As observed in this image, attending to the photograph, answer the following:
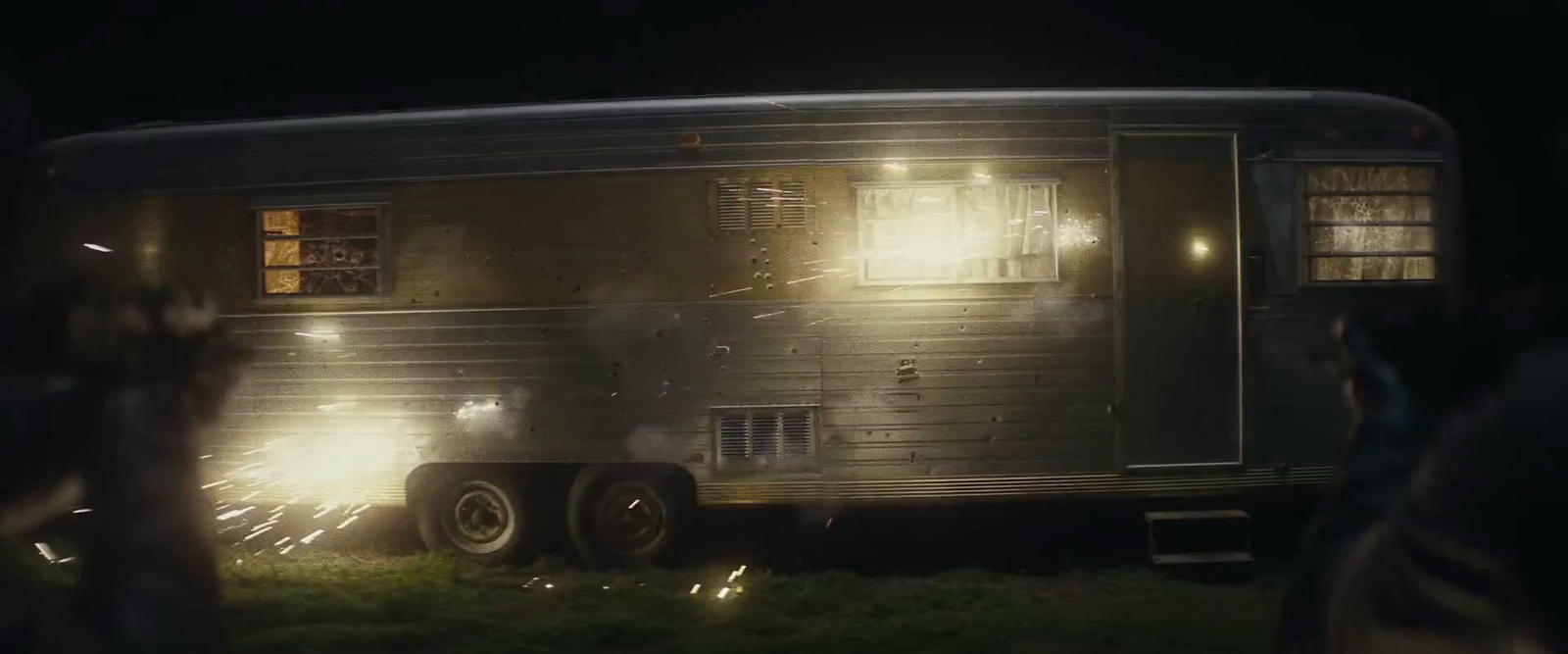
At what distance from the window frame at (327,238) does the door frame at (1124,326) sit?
4784 millimetres

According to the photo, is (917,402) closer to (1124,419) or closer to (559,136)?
(1124,419)

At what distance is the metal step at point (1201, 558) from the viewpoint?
8.38 metres

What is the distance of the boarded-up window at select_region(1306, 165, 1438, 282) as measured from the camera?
8609 millimetres

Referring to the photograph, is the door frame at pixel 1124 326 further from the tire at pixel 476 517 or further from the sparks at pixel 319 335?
the sparks at pixel 319 335

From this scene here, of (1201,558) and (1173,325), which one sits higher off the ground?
(1173,325)

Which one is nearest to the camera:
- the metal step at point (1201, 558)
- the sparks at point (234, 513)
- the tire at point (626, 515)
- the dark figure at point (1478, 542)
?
the dark figure at point (1478, 542)

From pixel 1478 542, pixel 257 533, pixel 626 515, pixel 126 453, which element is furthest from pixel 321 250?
pixel 1478 542

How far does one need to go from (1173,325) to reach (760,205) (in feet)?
9.10

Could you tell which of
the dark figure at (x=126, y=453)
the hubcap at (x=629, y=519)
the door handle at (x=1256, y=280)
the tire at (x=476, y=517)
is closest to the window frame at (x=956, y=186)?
the door handle at (x=1256, y=280)

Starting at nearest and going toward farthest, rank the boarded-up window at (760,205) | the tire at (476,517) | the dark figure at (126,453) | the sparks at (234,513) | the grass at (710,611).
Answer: the dark figure at (126,453)
the grass at (710,611)
the boarded-up window at (760,205)
the tire at (476,517)
the sparks at (234,513)

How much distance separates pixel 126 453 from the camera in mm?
2730

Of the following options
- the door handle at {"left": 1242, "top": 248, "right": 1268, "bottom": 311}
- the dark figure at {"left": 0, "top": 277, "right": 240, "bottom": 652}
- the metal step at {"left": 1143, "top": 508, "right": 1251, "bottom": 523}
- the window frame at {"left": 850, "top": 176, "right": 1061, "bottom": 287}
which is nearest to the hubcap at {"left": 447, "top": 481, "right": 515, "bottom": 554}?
the window frame at {"left": 850, "top": 176, "right": 1061, "bottom": 287}

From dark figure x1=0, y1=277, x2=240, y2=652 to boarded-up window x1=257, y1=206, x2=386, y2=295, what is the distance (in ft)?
20.0

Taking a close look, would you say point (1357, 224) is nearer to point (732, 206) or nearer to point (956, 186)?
point (956, 186)
